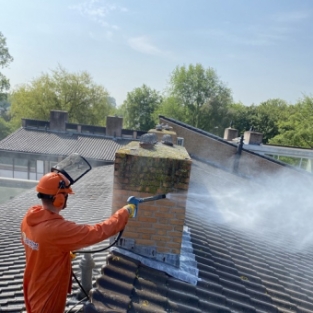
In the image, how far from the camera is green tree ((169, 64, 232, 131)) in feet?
139

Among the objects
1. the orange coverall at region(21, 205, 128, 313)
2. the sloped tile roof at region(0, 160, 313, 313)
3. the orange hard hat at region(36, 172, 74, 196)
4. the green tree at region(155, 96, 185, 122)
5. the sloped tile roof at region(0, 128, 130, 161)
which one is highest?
the green tree at region(155, 96, 185, 122)

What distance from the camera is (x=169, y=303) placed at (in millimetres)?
2516

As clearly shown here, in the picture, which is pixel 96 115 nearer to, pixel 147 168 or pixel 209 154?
pixel 209 154

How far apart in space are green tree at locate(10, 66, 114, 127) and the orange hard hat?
119ft

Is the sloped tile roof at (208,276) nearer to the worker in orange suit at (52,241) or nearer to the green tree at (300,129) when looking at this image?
the worker in orange suit at (52,241)

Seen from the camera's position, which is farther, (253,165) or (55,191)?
(253,165)

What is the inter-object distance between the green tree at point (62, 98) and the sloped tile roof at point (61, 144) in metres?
15.3

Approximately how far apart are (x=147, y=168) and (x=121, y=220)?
0.78 metres

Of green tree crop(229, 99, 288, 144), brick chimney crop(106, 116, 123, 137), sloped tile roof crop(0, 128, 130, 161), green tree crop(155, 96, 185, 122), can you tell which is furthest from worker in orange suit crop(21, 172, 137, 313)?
green tree crop(229, 99, 288, 144)

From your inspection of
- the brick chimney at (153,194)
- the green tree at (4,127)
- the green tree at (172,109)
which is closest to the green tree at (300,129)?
the green tree at (172,109)

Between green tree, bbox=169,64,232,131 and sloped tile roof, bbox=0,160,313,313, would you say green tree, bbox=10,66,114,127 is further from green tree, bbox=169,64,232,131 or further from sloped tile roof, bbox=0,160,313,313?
sloped tile roof, bbox=0,160,313,313

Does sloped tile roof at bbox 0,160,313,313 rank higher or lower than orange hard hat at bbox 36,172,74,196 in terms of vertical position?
lower

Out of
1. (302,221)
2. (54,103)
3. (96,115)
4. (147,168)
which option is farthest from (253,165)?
(54,103)

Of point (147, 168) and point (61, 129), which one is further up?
point (147, 168)
